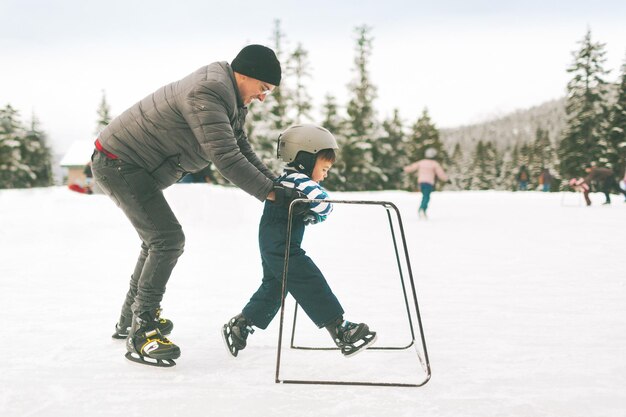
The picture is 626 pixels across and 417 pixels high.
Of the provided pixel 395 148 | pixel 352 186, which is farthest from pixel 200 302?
pixel 395 148

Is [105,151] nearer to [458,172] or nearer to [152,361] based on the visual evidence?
[152,361]

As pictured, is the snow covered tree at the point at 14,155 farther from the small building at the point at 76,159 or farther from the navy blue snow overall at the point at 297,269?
Result: the navy blue snow overall at the point at 297,269

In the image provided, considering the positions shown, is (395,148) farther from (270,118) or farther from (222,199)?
(222,199)

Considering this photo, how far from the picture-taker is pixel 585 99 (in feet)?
130

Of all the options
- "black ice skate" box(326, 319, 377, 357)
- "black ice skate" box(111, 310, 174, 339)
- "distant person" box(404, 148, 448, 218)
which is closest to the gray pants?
"black ice skate" box(111, 310, 174, 339)

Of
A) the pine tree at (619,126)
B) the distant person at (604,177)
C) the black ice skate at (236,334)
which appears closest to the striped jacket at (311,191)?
the black ice skate at (236,334)

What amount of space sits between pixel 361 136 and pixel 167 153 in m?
35.6

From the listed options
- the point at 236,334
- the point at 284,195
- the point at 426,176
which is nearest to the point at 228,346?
the point at 236,334

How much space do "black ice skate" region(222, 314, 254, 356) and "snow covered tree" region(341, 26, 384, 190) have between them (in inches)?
1383

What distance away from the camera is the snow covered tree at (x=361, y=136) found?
3803 centimetres

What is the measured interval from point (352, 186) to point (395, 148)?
6252 mm

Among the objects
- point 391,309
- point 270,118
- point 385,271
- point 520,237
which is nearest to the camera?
point 391,309

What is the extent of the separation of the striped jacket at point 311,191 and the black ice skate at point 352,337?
531mm

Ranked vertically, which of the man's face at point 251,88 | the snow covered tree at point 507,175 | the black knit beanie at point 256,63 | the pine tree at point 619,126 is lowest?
the snow covered tree at point 507,175
